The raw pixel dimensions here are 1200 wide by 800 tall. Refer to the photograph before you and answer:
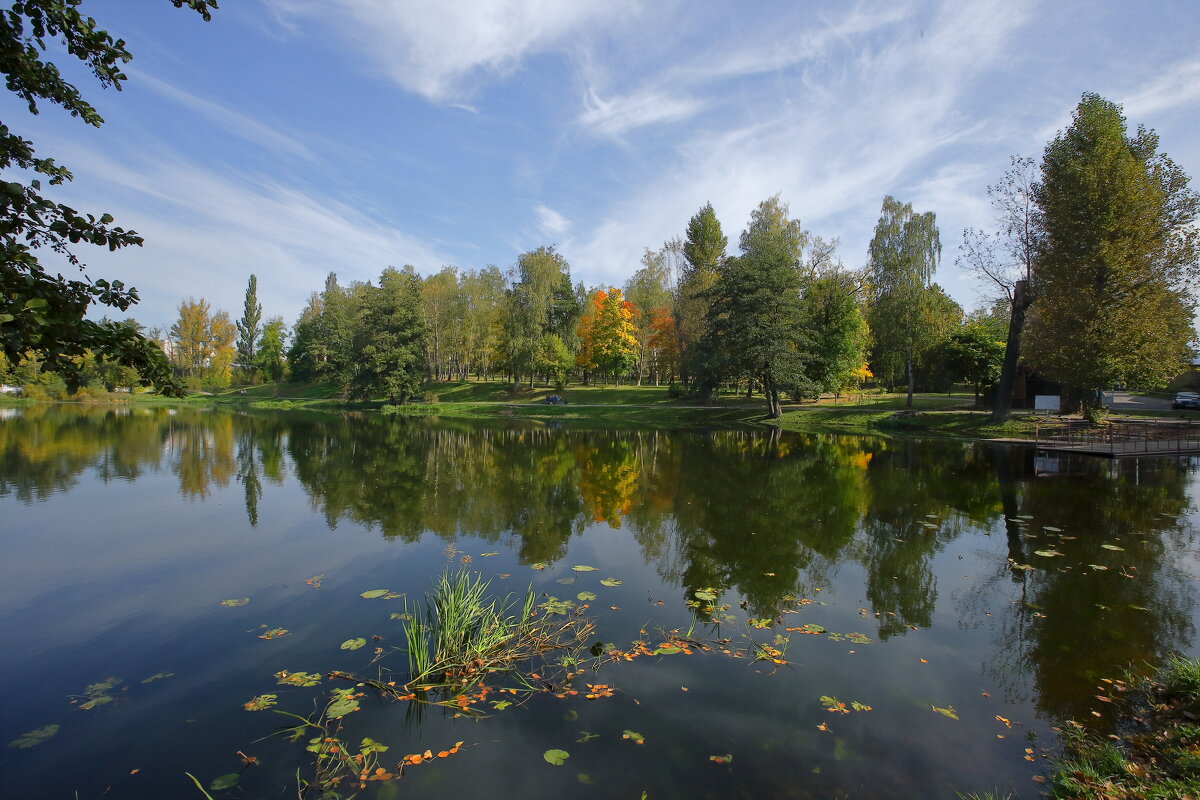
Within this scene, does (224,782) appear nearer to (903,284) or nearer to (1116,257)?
(1116,257)

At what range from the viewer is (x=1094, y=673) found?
21.8 ft

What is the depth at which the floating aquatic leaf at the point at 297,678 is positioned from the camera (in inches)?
251

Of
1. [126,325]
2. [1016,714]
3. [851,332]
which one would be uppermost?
[851,332]

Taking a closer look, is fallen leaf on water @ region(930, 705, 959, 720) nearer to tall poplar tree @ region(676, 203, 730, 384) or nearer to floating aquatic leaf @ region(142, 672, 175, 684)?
floating aquatic leaf @ region(142, 672, 175, 684)

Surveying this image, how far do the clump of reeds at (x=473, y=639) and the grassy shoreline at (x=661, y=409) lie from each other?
33587mm

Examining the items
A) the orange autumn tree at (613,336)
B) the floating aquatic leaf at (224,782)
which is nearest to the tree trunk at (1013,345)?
the orange autumn tree at (613,336)

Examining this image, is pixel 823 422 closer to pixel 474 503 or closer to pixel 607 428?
pixel 607 428

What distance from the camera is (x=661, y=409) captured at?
51.2 m

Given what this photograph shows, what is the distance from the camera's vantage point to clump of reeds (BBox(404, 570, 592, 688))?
21.2 ft

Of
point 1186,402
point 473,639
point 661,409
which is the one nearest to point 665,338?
point 661,409

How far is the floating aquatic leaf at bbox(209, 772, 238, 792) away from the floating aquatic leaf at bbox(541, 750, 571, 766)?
2.54 metres

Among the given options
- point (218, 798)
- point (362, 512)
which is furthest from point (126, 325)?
point (362, 512)

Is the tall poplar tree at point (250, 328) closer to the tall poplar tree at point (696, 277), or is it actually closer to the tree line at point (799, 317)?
the tree line at point (799, 317)

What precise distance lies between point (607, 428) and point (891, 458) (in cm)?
2093
